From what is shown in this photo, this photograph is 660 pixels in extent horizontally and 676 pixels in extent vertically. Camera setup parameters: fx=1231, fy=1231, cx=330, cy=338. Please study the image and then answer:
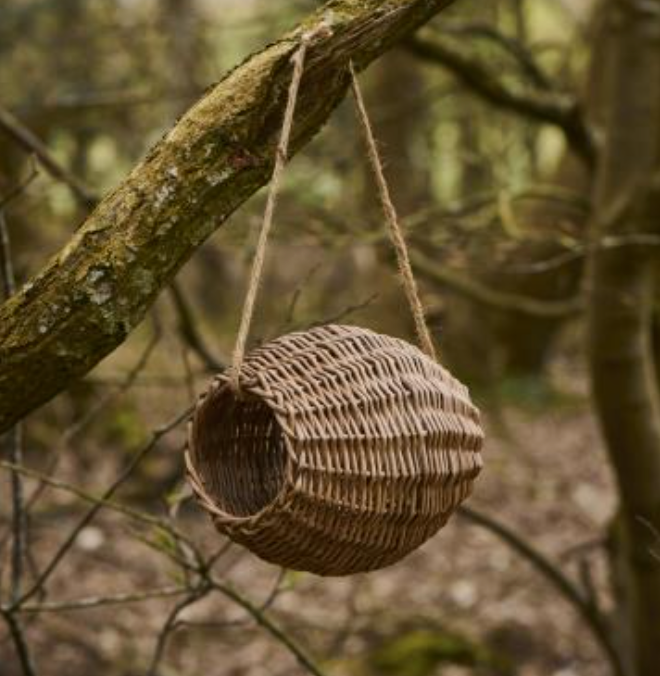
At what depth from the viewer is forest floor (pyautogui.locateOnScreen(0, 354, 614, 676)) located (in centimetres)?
540

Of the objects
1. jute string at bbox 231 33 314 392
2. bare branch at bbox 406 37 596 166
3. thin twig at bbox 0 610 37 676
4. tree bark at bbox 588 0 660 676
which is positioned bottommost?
thin twig at bbox 0 610 37 676

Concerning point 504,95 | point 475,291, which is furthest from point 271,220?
point 475,291

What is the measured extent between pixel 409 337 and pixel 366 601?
2063mm

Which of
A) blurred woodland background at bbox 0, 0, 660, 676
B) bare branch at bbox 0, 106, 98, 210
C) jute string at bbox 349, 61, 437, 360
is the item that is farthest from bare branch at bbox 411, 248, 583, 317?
jute string at bbox 349, 61, 437, 360

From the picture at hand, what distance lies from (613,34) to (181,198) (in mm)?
2722

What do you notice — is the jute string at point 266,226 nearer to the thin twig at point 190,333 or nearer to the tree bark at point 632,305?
the thin twig at point 190,333

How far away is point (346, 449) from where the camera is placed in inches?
64.7

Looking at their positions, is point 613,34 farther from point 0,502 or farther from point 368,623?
point 0,502

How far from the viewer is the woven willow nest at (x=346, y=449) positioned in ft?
5.28

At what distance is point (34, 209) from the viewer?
4.79 meters

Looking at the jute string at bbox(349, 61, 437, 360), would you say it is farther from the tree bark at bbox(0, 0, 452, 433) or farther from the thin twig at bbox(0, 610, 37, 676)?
the thin twig at bbox(0, 610, 37, 676)

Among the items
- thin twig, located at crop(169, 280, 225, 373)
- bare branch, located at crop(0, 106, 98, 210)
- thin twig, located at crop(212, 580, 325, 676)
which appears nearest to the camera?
thin twig, located at crop(212, 580, 325, 676)

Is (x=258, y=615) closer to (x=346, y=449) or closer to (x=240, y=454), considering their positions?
(x=240, y=454)

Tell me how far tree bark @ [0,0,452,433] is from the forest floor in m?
2.80
